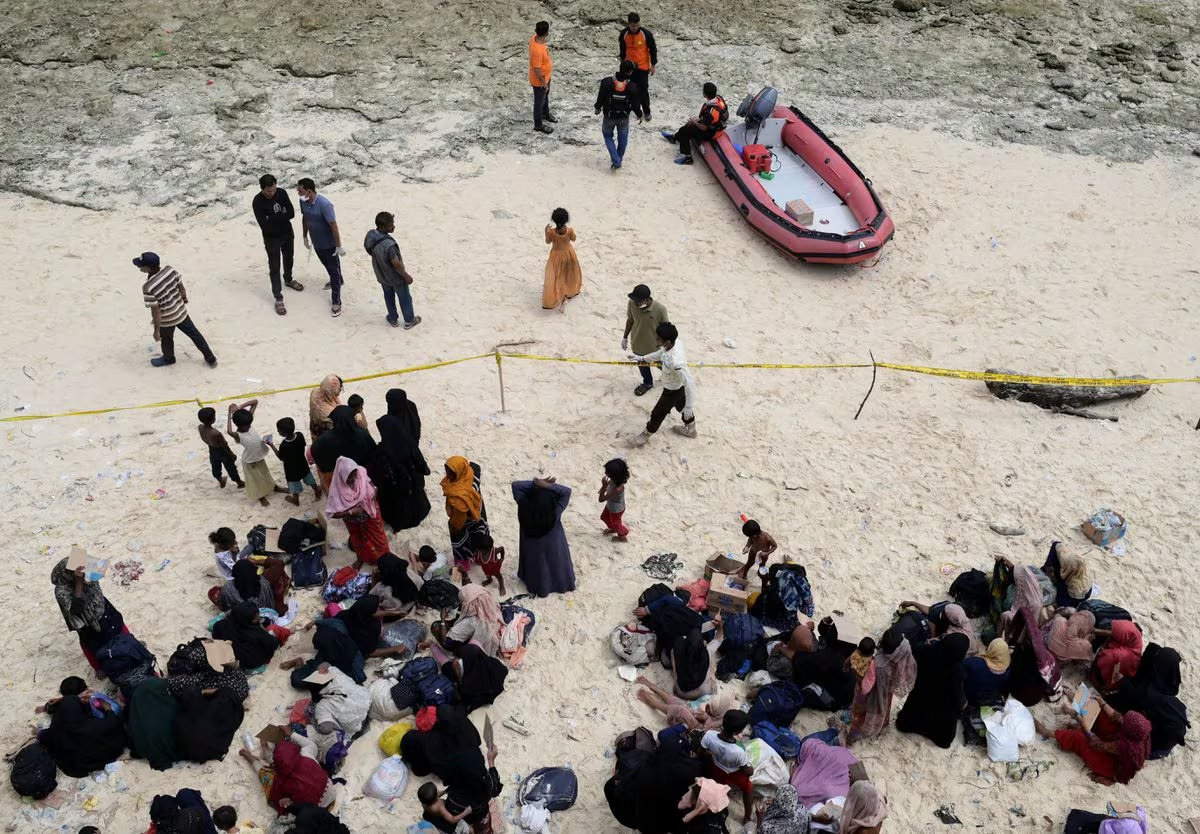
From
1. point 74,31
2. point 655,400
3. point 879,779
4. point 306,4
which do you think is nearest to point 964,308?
point 655,400

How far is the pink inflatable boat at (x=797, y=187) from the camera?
11875 mm

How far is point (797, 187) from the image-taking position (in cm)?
1301

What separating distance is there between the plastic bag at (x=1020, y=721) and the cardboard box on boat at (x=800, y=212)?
6740mm

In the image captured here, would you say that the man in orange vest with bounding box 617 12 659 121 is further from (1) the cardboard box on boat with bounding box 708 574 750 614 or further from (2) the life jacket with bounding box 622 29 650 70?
(1) the cardboard box on boat with bounding box 708 574 750 614

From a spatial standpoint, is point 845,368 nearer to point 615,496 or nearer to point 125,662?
point 615,496

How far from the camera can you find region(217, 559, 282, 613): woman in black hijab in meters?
7.53

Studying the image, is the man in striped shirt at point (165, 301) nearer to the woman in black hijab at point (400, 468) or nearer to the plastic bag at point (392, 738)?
the woman in black hijab at point (400, 468)

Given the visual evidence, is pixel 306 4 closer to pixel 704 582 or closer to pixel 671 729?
pixel 704 582

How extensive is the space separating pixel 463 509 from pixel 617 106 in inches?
270

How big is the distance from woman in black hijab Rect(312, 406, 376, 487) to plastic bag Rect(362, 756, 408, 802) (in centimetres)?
250

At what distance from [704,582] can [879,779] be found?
195cm

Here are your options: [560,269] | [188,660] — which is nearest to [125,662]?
[188,660]

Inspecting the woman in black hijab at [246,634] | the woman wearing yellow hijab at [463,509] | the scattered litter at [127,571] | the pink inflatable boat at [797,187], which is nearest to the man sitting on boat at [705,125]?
the pink inflatable boat at [797,187]

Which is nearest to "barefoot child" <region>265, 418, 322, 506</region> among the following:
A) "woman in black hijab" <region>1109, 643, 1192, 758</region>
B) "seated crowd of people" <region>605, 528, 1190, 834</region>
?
"seated crowd of people" <region>605, 528, 1190, 834</region>
